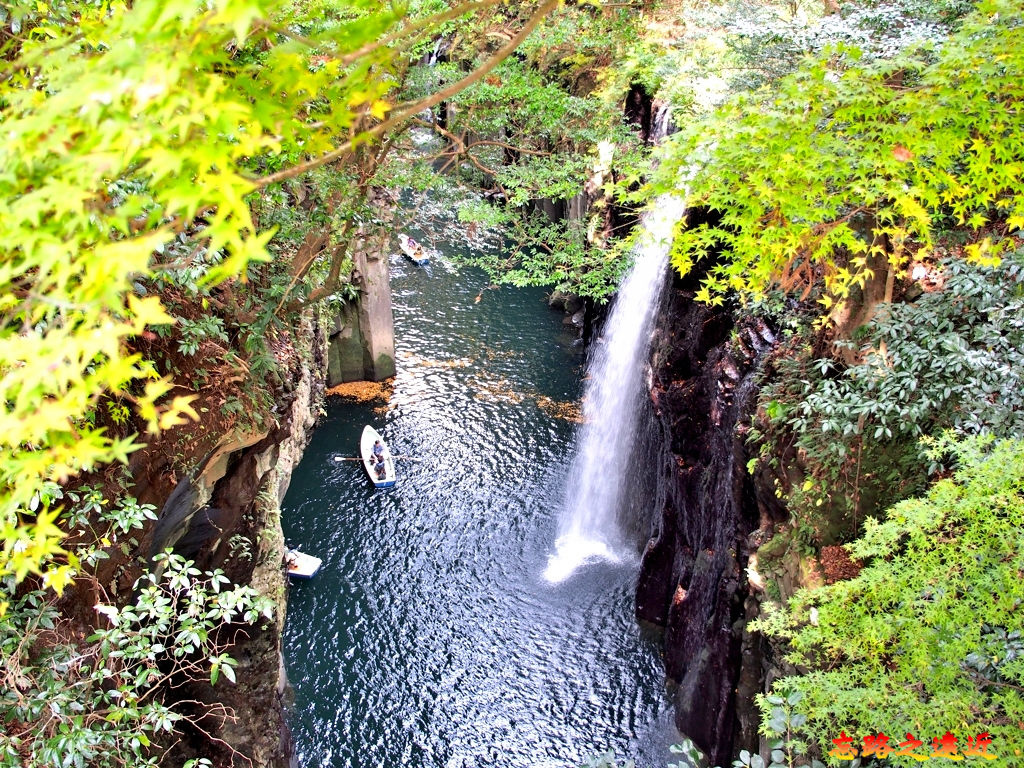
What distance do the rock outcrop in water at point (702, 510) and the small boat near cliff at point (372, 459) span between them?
6.97m

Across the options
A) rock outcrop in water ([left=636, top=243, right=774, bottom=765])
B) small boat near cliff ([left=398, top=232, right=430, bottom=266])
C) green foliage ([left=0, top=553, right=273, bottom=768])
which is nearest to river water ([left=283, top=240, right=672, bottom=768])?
rock outcrop in water ([left=636, top=243, right=774, bottom=765])

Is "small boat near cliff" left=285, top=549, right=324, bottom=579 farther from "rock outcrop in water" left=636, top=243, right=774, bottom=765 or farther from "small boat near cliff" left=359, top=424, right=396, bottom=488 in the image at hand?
"rock outcrop in water" left=636, top=243, right=774, bottom=765

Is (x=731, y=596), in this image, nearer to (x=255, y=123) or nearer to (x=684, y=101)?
(x=684, y=101)

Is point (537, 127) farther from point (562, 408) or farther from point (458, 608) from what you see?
point (562, 408)

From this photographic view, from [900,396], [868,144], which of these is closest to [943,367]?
[900,396]

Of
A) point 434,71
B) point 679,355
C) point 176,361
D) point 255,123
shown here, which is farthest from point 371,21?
point 679,355

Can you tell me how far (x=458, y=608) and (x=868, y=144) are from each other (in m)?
11.5

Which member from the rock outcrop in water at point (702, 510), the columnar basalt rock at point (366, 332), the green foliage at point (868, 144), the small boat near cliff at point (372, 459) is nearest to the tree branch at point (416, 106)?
the green foliage at point (868, 144)

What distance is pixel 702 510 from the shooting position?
12.1 metres

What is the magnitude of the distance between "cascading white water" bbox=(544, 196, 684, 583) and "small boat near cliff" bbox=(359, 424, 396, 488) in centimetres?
462

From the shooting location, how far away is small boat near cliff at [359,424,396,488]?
55.7ft

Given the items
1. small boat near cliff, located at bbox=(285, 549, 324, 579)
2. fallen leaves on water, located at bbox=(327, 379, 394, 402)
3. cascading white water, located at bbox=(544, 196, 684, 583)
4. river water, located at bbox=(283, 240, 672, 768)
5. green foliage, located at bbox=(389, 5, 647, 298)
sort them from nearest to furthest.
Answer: green foliage, located at bbox=(389, 5, 647, 298)
river water, located at bbox=(283, 240, 672, 768)
small boat near cliff, located at bbox=(285, 549, 324, 579)
cascading white water, located at bbox=(544, 196, 684, 583)
fallen leaves on water, located at bbox=(327, 379, 394, 402)

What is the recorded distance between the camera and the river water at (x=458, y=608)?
11.5 meters

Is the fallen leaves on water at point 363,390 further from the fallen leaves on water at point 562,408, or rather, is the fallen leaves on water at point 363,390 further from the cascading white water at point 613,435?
the cascading white water at point 613,435
